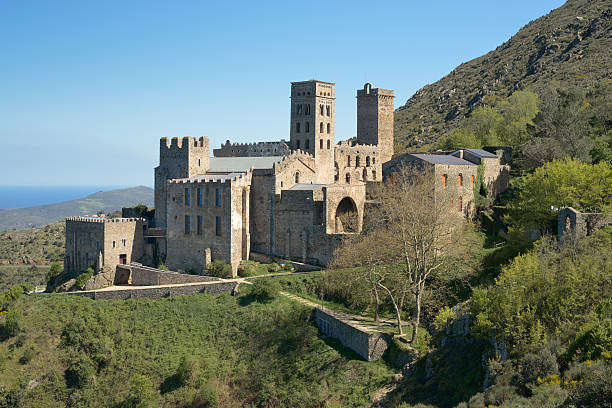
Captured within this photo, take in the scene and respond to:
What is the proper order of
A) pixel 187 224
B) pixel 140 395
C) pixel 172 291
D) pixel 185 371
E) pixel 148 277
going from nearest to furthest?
pixel 140 395
pixel 185 371
pixel 172 291
pixel 148 277
pixel 187 224

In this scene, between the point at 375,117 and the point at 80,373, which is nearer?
the point at 80,373

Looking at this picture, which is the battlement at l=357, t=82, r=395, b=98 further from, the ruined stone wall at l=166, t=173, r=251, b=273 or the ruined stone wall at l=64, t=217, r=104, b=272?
the ruined stone wall at l=64, t=217, r=104, b=272

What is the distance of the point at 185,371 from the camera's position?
37688 mm

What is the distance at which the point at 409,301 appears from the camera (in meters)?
39.1

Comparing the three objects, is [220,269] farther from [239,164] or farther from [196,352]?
[239,164]

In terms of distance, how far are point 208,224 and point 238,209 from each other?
2757 mm

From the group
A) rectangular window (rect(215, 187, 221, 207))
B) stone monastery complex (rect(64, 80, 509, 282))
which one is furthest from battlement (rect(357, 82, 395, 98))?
rectangular window (rect(215, 187, 221, 207))

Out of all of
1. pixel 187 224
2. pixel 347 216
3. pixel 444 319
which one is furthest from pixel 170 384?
pixel 347 216

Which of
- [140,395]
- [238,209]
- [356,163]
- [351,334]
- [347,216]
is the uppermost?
[356,163]

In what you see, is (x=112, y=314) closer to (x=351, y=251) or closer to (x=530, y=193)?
(x=351, y=251)

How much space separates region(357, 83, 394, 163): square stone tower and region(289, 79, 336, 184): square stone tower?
32.4ft

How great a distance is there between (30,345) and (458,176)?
33.4 meters

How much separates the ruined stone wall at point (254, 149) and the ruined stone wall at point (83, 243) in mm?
19276

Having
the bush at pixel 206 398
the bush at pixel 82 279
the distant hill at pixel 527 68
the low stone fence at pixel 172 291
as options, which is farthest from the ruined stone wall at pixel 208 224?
the distant hill at pixel 527 68
